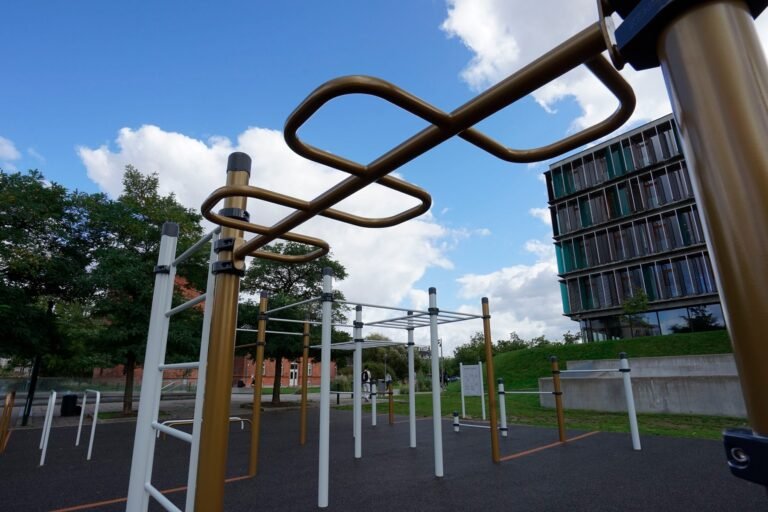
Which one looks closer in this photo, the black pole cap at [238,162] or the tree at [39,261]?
the black pole cap at [238,162]

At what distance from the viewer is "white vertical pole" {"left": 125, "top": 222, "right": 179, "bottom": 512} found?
81.7 inches

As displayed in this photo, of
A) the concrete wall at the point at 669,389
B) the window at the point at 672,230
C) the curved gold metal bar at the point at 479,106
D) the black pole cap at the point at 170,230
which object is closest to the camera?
the curved gold metal bar at the point at 479,106

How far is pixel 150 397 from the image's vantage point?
215 cm

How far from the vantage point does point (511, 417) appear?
1043cm

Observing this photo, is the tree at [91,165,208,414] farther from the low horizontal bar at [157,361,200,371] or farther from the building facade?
the building facade

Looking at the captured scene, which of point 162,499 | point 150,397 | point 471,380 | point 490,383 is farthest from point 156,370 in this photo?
point 471,380

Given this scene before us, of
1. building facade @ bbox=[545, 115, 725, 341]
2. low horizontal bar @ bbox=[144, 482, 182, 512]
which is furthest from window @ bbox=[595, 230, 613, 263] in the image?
low horizontal bar @ bbox=[144, 482, 182, 512]

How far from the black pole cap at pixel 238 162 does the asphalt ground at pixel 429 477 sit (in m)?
3.22

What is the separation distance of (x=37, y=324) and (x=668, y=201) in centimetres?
2605

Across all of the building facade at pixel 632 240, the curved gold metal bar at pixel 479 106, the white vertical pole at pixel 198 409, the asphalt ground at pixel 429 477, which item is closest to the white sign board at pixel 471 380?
the asphalt ground at pixel 429 477

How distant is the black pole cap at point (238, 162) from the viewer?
5.98 feet

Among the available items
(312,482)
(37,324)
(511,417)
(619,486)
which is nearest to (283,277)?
(37,324)

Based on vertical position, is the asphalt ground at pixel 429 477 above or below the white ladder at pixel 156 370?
below

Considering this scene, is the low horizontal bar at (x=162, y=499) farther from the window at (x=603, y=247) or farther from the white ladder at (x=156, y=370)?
the window at (x=603, y=247)
